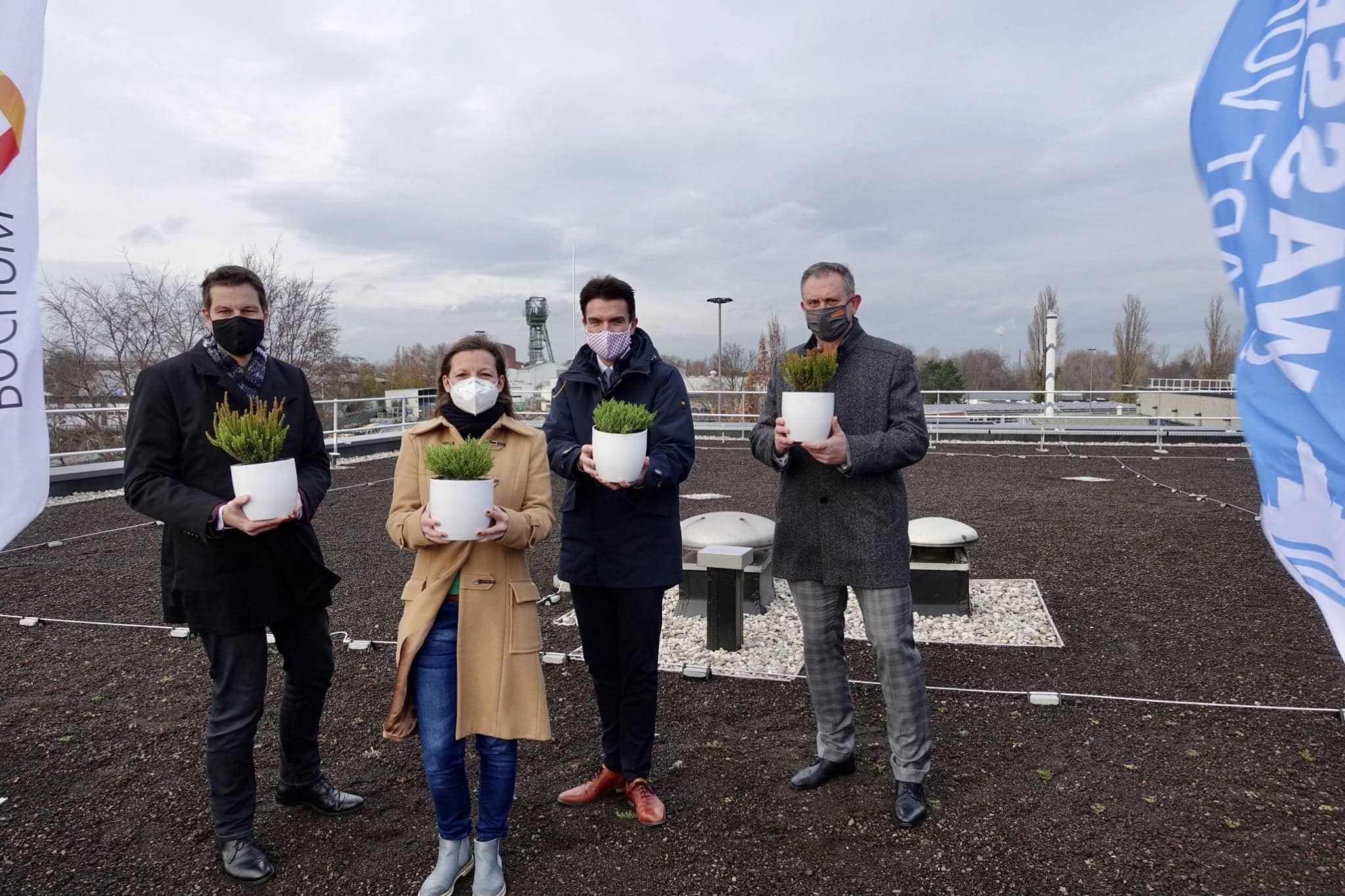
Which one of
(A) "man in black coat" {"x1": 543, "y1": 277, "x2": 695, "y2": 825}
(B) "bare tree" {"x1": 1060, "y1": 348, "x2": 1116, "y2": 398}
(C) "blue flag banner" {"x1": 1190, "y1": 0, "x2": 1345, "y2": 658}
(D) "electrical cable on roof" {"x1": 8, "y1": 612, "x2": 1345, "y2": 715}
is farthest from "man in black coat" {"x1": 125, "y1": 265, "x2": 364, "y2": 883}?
(B) "bare tree" {"x1": 1060, "y1": 348, "x2": 1116, "y2": 398}

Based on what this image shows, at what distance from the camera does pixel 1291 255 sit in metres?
2.00

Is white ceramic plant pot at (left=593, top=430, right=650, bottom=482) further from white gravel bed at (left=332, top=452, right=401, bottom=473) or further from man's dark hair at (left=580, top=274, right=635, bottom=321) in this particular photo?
white gravel bed at (left=332, top=452, right=401, bottom=473)

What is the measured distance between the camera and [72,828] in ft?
10.4

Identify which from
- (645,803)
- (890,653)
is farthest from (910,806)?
(645,803)

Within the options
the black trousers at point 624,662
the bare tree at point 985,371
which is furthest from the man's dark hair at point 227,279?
the bare tree at point 985,371

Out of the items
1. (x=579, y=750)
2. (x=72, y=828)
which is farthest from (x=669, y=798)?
(x=72, y=828)

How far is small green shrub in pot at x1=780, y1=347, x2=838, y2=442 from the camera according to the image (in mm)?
3037

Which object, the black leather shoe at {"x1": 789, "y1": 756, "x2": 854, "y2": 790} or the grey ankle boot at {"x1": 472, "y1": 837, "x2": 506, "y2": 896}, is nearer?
the grey ankle boot at {"x1": 472, "y1": 837, "x2": 506, "y2": 896}

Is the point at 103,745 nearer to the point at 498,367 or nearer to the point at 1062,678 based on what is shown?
the point at 498,367

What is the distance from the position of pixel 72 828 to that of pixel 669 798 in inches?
90.1

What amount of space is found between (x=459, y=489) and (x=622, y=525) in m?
0.80

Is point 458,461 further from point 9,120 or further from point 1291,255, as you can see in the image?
point 1291,255

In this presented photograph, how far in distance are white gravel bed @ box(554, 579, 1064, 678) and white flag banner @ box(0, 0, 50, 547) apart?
2.90m

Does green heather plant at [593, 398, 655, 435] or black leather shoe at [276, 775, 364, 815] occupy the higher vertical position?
green heather plant at [593, 398, 655, 435]
